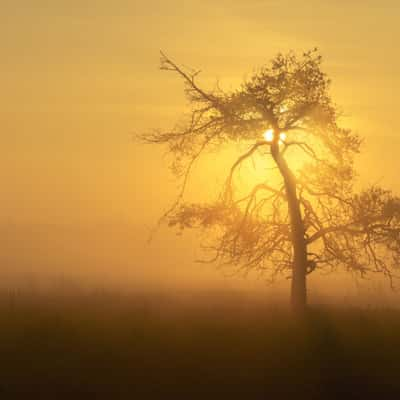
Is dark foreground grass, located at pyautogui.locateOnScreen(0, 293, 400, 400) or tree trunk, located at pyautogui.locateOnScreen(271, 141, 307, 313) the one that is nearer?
dark foreground grass, located at pyautogui.locateOnScreen(0, 293, 400, 400)

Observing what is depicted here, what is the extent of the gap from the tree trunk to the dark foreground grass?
1.95m

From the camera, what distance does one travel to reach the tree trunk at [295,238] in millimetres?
23938

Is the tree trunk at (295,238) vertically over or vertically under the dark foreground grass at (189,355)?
over

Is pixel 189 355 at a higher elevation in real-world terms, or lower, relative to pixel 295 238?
lower

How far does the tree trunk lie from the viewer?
2394cm

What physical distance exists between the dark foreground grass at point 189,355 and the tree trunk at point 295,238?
6.40ft

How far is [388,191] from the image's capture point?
23312 mm

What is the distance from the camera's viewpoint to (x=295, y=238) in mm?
24062

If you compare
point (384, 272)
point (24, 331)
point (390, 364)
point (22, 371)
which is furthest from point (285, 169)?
point (22, 371)

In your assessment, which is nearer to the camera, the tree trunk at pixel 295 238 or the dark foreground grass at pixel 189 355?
the dark foreground grass at pixel 189 355

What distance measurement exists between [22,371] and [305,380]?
Result: 5.64 m

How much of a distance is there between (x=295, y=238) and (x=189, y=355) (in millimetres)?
8917

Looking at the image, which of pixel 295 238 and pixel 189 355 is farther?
pixel 295 238

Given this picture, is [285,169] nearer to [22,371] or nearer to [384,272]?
[384,272]
